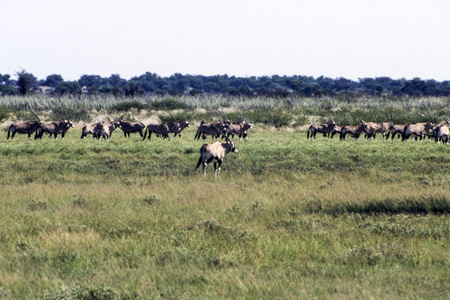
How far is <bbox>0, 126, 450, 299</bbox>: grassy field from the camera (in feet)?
23.3

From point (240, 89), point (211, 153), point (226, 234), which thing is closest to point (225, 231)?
point (226, 234)

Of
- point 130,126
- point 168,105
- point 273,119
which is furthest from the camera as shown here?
point 168,105

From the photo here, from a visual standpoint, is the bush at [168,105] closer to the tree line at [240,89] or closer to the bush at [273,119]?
the bush at [273,119]

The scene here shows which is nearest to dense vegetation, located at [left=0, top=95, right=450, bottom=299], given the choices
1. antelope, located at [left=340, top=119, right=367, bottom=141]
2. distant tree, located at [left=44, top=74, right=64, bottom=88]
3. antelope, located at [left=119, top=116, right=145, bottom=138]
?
antelope, located at [left=340, top=119, right=367, bottom=141]

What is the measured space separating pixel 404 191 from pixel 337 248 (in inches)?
270

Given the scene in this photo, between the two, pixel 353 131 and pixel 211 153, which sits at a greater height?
pixel 211 153

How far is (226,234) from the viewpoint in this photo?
9969mm

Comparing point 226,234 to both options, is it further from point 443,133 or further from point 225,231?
point 443,133

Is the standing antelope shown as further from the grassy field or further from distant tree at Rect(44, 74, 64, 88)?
distant tree at Rect(44, 74, 64, 88)

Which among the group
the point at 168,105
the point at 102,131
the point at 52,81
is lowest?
the point at 102,131

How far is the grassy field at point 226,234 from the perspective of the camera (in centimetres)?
710

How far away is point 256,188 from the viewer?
16.3 m

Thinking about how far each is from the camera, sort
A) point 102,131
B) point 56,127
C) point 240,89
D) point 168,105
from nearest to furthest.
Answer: point 102,131 → point 56,127 → point 168,105 → point 240,89

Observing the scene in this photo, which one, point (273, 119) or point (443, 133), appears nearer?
point (443, 133)
